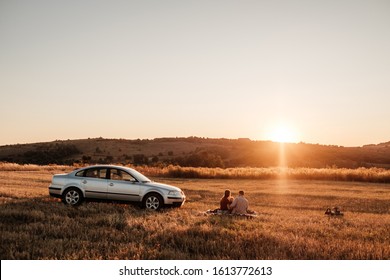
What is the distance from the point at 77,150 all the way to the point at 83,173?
99782mm

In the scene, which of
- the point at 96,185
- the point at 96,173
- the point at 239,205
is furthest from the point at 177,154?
the point at 239,205

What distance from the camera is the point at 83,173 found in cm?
1759

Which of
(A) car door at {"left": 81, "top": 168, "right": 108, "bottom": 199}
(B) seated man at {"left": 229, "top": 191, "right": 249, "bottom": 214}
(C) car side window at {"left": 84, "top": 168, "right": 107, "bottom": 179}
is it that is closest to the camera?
(B) seated man at {"left": 229, "top": 191, "right": 249, "bottom": 214}

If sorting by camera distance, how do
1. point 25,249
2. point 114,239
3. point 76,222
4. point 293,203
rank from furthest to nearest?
1. point 293,203
2. point 76,222
3. point 114,239
4. point 25,249

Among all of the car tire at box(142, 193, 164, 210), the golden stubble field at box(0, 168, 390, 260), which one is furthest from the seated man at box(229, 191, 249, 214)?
the car tire at box(142, 193, 164, 210)

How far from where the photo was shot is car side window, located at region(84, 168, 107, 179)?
17.5m

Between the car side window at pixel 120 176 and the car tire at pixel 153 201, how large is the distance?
2.93ft

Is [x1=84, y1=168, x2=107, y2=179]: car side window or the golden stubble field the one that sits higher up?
[x1=84, y1=168, x2=107, y2=179]: car side window

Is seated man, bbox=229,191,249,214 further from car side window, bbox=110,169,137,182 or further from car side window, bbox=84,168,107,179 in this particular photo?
car side window, bbox=84,168,107,179

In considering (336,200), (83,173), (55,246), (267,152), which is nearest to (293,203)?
(336,200)

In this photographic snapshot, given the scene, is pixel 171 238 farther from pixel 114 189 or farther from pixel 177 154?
pixel 177 154

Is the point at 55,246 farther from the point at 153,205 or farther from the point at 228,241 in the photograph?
the point at 153,205

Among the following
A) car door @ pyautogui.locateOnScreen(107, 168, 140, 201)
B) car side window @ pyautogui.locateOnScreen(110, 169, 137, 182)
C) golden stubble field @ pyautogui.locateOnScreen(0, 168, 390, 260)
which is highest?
car side window @ pyautogui.locateOnScreen(110, 169, 137, 182)

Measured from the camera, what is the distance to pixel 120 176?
17.4 metres
